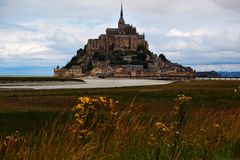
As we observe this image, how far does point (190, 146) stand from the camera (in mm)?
6863

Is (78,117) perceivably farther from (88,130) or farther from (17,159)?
(17,159)

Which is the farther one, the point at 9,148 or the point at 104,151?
the point at 104,151

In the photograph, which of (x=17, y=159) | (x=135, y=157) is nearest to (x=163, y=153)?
(x=135, y=157)

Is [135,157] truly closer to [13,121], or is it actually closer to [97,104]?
[97,104]

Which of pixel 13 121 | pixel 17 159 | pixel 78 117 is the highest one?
pixel 78 117

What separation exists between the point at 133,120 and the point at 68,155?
188 cm

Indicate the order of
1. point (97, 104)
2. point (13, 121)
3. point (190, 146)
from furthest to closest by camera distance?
point (13, 121) < point (190, 146) < point (97, 104)

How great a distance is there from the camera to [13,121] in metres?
20.9

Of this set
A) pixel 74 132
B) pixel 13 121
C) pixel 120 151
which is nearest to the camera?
pixel 74 132

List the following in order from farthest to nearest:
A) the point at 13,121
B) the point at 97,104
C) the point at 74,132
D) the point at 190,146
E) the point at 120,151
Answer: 1. the point at 13,121
2. the point at 190,146
3. the point at 120,151
4. the point at 74,132
5. the point at 97,104

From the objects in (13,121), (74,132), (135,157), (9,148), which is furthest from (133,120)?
(13,121)

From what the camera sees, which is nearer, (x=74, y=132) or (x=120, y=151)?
(x=74, y=132)

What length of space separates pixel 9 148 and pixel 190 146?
2.92m

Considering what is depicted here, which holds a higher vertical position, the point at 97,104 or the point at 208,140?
the point at 97,104
